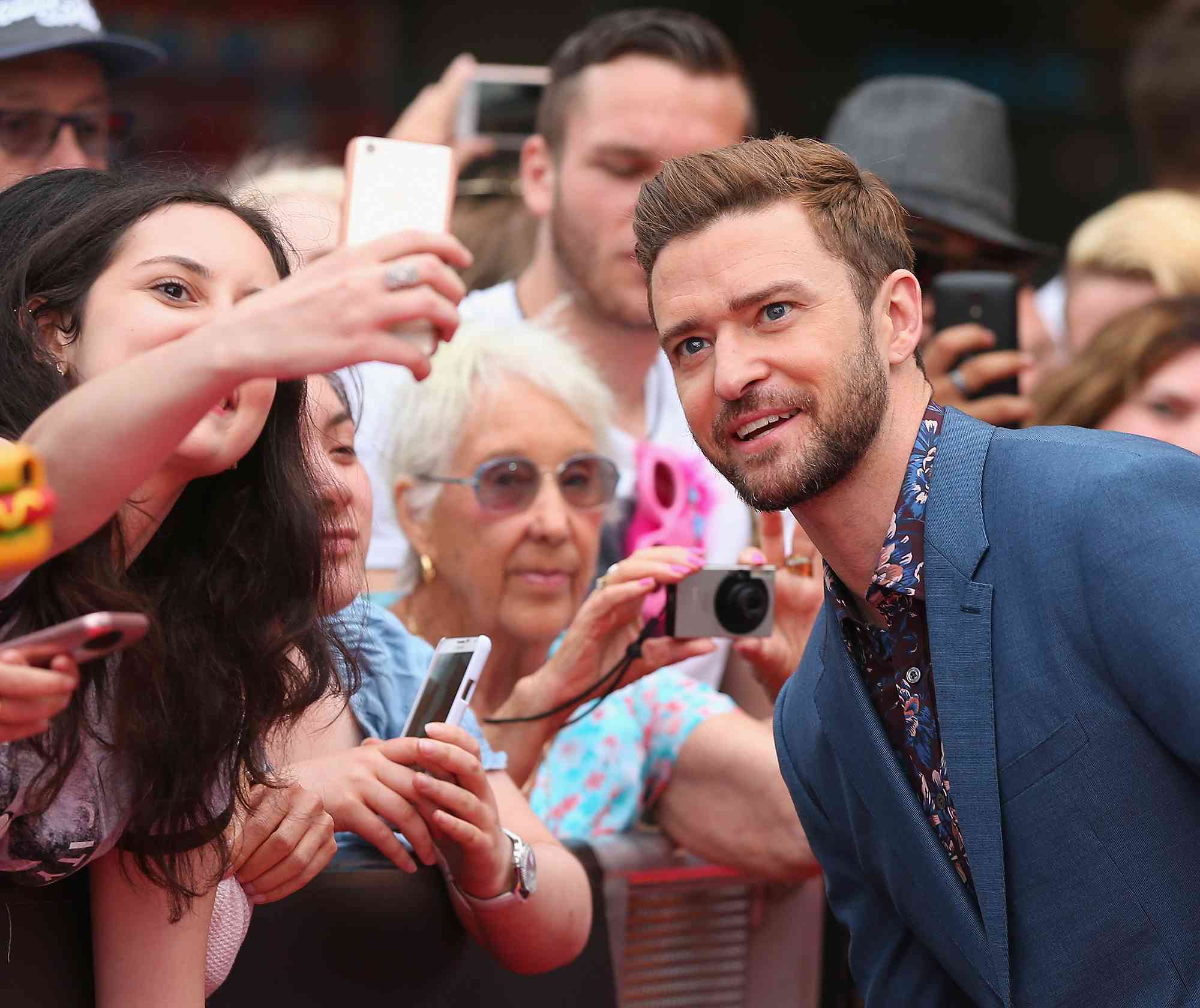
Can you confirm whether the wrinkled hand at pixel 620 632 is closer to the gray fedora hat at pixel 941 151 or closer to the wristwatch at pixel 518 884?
the wristwatch at pixel 518 884

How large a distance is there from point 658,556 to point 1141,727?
1.13m

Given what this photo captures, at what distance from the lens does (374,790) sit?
8.45 feet

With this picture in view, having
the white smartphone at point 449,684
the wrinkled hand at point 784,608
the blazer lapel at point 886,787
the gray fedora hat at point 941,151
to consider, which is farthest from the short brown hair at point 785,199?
the gray fedora hat at point 941,151

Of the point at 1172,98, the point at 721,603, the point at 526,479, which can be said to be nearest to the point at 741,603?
the point at 721,603

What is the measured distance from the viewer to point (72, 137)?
3686mm

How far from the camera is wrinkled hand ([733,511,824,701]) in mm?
3355

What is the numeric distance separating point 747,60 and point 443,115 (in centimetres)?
313

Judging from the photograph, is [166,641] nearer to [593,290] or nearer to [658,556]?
[658,556]

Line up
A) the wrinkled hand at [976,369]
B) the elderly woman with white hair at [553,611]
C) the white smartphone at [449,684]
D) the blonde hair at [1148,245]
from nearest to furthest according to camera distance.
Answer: the white smartphone at [449,684] → the elderly woman with white hair at [553,611] → the wrinkled hand at [976,369] → the blonde hair at [1148,245]

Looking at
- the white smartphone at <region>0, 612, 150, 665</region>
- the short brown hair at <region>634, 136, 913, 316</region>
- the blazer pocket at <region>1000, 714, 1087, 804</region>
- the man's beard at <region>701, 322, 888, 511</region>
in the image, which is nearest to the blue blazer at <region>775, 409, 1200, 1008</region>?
the blazer pocket at <region>1000, 714, 1087, 804</region>

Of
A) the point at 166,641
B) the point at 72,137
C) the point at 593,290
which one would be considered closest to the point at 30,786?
the point at 166,641

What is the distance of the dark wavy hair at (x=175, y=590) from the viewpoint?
Answer: 78.4 inches

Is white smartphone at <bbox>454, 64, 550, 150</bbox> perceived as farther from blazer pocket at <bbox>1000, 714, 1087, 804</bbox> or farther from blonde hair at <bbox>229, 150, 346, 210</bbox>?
blazer pocket at <bbox>1000, 714, 1087, 804</bbox>

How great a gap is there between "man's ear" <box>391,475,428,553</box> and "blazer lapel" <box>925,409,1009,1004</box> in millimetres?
1499
